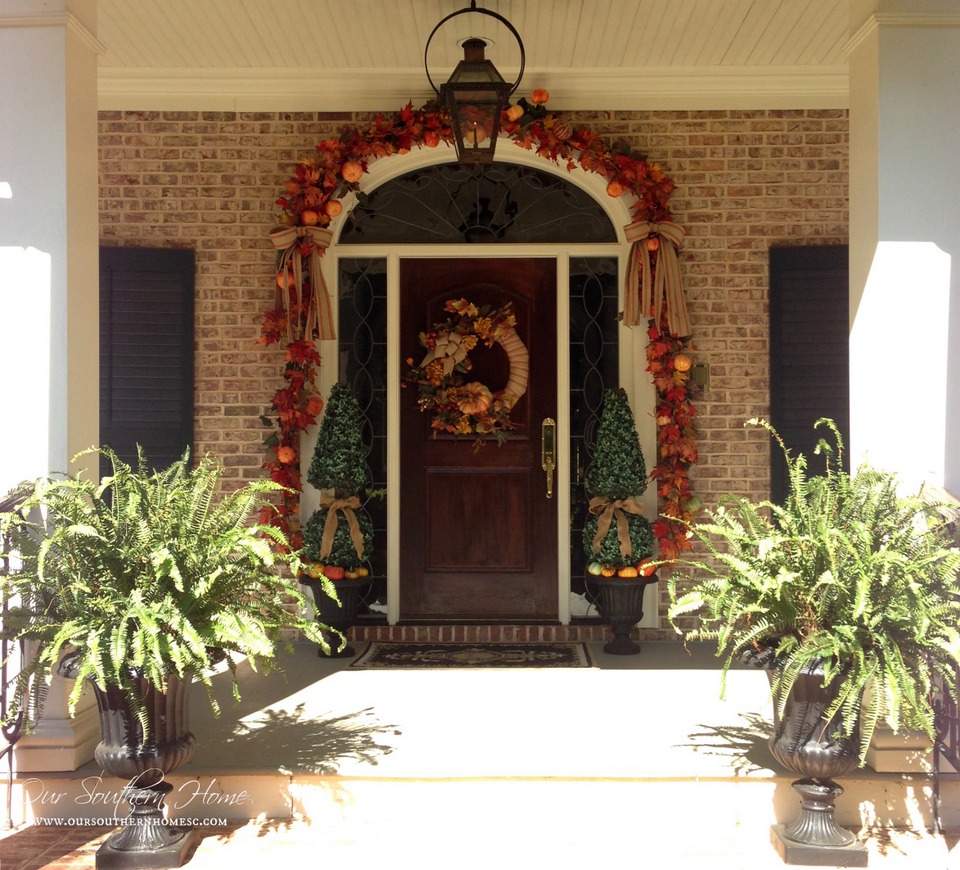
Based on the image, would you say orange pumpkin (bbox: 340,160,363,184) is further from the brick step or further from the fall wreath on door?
the brick step

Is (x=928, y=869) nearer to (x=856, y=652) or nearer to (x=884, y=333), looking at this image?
(x=856, y=652)

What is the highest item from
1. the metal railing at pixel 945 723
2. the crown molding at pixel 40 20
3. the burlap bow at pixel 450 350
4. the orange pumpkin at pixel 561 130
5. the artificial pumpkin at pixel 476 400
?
the orange pumpkin at pixel 561 130

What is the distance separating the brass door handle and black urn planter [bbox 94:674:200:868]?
9.91ft

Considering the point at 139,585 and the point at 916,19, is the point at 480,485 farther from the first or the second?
the point at 916,19

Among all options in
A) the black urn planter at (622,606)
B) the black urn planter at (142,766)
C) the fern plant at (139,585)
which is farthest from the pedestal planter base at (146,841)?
the black urn planter at (622,606)

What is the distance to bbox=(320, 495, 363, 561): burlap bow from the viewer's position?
5613 mm

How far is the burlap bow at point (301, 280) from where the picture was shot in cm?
580

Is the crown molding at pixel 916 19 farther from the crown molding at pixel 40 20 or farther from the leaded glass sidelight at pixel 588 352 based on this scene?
the crown molding at pixel 40 20

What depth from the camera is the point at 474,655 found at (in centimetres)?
560

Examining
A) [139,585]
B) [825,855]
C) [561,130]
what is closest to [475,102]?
[561,130]

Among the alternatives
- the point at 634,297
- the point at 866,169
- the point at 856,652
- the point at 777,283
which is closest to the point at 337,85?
the point at 634,297

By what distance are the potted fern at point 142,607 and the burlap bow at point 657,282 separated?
3.01 m

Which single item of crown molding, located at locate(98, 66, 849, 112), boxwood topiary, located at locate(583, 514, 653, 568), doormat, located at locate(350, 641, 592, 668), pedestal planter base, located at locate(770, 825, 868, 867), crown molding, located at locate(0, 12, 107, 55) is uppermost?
crown molding, located at locate(98, 66, 849, 112)

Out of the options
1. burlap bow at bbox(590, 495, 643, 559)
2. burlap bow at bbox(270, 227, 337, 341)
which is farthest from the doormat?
burlap bow at bbox(270, 227, 337, 341)
